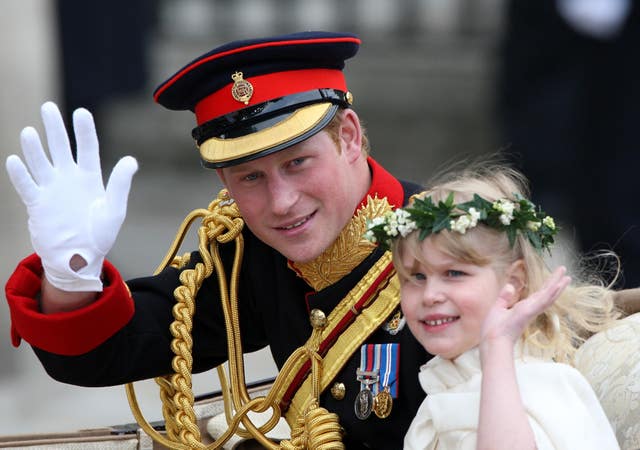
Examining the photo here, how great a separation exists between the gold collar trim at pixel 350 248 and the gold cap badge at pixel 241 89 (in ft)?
0.98

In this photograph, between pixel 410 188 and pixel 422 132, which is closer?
pixel 410 188

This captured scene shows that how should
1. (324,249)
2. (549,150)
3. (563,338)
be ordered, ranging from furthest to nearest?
(549,150) → (324,249) → (563,338)

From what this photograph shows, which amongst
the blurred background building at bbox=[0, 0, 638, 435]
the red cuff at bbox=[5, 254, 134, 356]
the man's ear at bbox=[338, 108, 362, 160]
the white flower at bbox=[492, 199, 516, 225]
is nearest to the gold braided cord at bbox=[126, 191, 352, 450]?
the red cuff at bbox=[5, 254, 134, 356]

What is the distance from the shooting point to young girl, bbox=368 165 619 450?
187 cm

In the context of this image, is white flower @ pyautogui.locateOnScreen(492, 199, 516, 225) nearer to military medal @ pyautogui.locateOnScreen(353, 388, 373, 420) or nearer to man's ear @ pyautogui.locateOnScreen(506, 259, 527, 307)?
man's ear @ pyautogui.locateOnScreen(506, 259, 527, 307)

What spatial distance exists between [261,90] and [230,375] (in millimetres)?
594

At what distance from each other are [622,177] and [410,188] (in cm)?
364

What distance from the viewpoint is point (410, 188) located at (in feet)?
8.54

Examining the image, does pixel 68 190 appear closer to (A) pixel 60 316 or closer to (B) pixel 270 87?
(A) pixel 60 316

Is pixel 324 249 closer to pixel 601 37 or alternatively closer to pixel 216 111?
pixel 216 111

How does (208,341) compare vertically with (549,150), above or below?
above

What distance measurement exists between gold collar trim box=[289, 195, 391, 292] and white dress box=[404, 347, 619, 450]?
0.42m

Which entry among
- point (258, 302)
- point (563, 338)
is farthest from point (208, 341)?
point (563, 338)

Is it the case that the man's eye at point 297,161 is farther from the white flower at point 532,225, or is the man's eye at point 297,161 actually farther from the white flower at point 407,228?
the white flower at point 532,225
